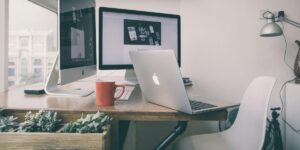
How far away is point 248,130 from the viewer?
1125mm

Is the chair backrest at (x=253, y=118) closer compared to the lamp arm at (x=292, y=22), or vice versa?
the chair backrest at (x=253, y=118)

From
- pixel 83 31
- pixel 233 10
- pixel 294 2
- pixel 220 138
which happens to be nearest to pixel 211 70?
pixel 233 10

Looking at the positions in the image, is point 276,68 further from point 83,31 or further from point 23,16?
point 23,16

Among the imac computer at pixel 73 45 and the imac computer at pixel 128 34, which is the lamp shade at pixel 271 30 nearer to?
the imac computer at pixel 128 34

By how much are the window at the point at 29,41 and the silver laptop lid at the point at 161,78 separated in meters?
1.19

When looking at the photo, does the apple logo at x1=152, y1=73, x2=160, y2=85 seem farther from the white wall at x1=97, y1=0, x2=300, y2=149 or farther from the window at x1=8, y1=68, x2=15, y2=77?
the white wall at x1=97, y1=0, x2=300, y2=149

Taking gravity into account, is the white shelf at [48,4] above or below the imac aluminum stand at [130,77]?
above

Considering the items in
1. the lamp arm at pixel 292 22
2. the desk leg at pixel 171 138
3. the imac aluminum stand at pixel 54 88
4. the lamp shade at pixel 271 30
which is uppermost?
the lamp arm at pixel 292 22

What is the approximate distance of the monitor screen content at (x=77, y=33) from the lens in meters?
1.03

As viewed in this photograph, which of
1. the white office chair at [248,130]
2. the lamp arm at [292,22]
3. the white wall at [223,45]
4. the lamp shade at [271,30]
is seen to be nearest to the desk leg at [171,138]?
the white office chair at [248,130]

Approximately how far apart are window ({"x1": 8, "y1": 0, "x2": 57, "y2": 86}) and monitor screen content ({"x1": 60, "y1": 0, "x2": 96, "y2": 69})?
0.60 metres

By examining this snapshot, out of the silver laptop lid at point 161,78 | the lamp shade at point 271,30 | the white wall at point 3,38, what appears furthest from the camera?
the lamp shade at point 271,30

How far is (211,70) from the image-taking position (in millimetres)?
2543

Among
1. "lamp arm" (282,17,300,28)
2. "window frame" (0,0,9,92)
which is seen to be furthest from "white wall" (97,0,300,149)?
"window frame" (0,0,9,92)
